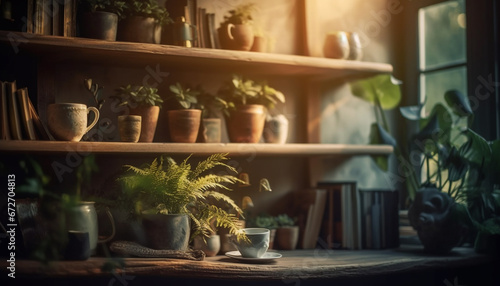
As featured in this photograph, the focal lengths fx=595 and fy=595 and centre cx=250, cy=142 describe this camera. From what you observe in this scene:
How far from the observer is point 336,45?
2.97 metres

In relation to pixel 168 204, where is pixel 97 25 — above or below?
above

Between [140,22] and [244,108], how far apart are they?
1.99 ft

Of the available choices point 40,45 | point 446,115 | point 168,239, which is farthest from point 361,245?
point 40,45

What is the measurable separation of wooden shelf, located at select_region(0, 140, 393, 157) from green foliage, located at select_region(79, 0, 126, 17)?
1.91ft

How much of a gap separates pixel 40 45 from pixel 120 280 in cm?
104

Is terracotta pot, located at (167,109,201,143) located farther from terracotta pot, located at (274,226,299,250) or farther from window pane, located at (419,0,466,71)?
window pane, located at (419,0,466,71)

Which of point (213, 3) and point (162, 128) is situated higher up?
point (213, 3)

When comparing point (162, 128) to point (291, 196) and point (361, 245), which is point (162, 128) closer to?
point (291, 196)

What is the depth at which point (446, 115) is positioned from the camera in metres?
3.04

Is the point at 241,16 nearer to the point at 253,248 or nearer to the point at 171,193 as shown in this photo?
the point at 171,193

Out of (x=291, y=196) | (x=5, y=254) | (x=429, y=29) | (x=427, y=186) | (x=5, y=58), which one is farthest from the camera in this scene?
(x=429, y=29)

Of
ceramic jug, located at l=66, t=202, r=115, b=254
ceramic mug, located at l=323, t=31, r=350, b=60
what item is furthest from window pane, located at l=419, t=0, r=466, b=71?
ceramic jug, located at l=66, t=202, r=115, b=254

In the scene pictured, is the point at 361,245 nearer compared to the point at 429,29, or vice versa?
the point at 361,245

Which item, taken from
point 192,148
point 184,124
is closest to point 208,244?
Result: point 192,148
